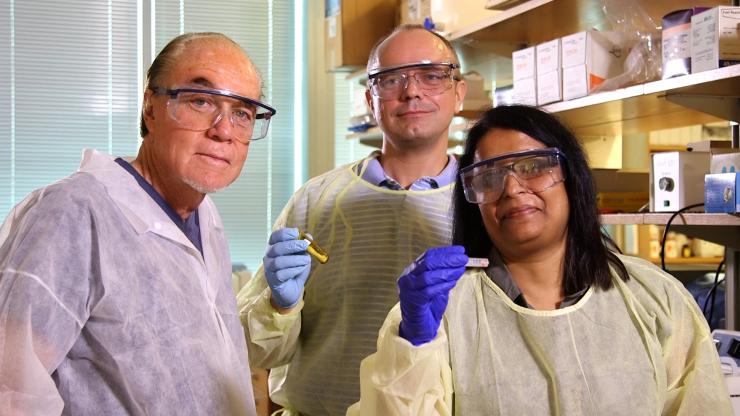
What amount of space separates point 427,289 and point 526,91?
174cm

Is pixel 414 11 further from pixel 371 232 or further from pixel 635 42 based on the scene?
pixel 371 232

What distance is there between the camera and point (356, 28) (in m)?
4.07

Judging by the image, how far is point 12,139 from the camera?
4320mm

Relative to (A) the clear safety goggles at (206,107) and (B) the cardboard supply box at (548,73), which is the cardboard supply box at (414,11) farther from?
(A) the clear safety goggles at (206,107)

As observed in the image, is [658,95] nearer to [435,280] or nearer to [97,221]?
[435,280]

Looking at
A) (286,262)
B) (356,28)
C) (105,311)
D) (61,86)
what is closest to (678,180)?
(286,262)

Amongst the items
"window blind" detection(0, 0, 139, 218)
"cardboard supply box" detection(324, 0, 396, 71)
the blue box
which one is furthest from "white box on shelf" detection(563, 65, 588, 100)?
"window blind" detection(0, 0, 139, 218)

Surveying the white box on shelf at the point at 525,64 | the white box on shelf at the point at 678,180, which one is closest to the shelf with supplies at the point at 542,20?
the white box on shelf at the point at 525,64

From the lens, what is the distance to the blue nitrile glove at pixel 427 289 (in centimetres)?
131

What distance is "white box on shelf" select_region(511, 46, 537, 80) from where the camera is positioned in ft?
9.43

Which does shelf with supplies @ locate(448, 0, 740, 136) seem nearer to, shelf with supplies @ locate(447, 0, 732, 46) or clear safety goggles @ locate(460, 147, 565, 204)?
shelf with supplies @ locate(447, 0, 732, 46)

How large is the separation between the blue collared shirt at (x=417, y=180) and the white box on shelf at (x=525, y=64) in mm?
831

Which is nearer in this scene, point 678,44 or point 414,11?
point 678,44

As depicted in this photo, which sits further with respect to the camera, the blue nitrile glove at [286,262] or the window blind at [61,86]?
the window blind at [61,86]
